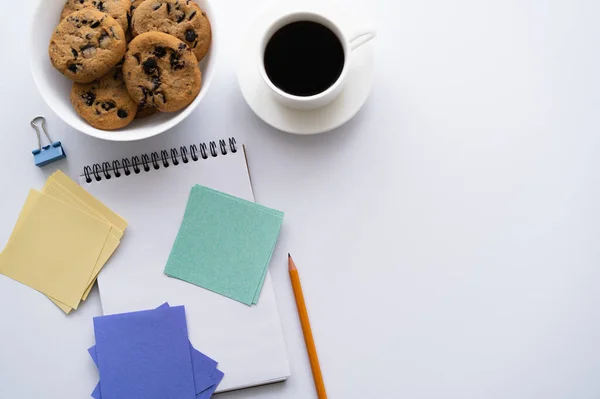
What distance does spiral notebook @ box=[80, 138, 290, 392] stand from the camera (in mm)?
→ 939

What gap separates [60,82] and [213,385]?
0.55 m

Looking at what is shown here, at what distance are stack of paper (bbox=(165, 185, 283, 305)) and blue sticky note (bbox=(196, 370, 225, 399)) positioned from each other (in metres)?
0.12

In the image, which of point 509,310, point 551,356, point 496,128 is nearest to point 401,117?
point 496,128

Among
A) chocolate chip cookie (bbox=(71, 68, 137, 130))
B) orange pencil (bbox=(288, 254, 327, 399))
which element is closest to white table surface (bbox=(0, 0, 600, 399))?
orange pencil (bbox=(288, 254, 327, 399))

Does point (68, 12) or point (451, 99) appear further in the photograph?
point (451, 99)

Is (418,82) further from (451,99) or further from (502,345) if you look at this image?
(502,345)

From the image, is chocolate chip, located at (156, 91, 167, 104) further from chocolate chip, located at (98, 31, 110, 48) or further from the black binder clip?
the black binder clip

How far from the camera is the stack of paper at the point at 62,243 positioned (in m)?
0.95

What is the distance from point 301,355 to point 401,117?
45 centimetres

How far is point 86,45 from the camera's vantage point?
2.69 feet

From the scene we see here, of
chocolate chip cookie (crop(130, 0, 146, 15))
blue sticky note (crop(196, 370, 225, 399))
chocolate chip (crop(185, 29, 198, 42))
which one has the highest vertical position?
chocolate chip cookie (crop(130, 0, 146, 15))

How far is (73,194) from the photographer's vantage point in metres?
0.96

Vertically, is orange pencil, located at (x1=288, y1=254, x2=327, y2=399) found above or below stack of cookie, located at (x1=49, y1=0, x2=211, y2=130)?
below

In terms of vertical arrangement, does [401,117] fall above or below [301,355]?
above
